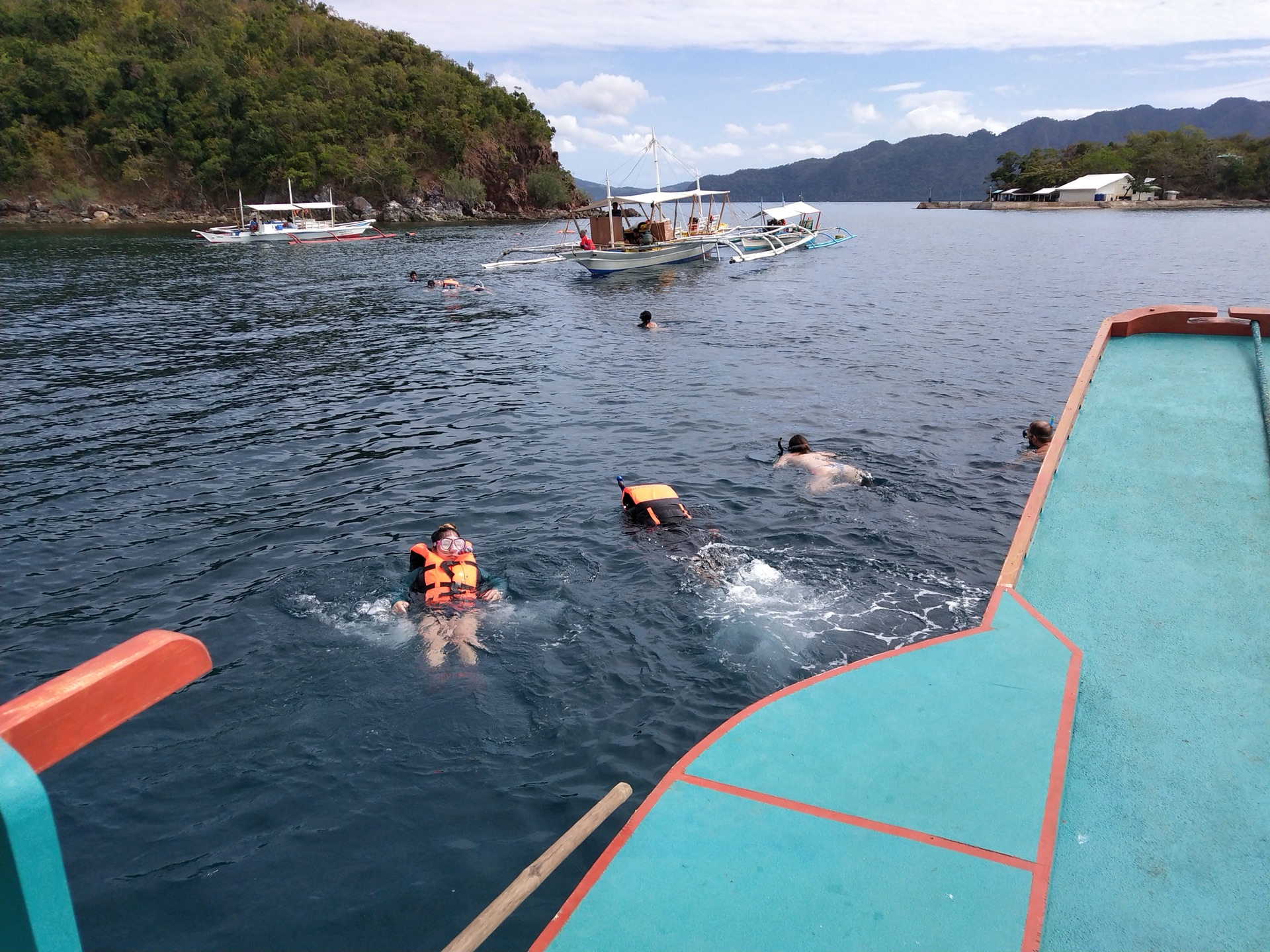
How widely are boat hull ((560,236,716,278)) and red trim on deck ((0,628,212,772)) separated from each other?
3836 cm

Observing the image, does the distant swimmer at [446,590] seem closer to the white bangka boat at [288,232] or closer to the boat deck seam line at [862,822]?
the boat deck seam line at [862,822]

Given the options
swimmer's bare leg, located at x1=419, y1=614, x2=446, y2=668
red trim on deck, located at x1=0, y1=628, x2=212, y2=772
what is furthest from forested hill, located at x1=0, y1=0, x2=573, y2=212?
red trim on deck, located at x1=0, y1=628, x2=212, y2=772

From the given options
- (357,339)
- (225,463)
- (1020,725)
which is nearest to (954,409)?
(1020,725)

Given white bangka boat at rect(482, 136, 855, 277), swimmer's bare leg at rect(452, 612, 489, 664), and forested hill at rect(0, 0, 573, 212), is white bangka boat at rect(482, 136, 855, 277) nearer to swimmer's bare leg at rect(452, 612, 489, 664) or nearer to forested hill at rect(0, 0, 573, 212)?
swimmer's bare leg at rect(452, 612, 489, 664)

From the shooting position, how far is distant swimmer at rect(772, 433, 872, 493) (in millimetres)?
12273

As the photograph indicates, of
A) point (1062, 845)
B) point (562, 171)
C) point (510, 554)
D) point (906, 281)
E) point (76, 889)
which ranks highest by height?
point (562, 171)

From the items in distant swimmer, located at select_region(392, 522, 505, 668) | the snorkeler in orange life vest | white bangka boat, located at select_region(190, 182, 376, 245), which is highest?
white bangka boat, located at select_region(190, 182, 376, 245)

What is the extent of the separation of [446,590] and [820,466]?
648 cm

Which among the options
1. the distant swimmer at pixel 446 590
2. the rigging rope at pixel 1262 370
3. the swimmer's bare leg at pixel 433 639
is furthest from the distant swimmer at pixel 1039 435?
the swimmer's bare leg at pixel 433 639

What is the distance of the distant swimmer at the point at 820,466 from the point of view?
12.3 meters

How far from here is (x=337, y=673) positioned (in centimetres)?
786

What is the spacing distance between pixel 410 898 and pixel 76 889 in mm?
2391

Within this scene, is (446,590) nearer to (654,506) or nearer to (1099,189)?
(654,506)

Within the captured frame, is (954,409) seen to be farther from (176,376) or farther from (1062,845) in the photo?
(176,376)
